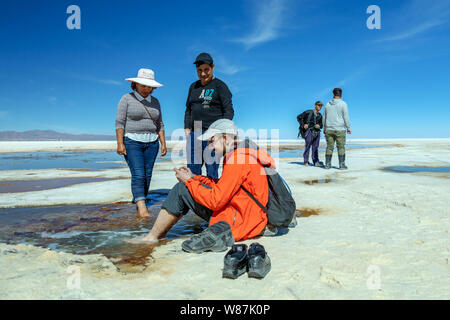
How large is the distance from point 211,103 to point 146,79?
0.94 meters

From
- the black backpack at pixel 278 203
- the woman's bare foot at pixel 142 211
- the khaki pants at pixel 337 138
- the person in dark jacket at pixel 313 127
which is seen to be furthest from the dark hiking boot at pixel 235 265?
the person in dark jacket at pixel 313 127

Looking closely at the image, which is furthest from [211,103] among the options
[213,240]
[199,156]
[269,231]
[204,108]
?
[213,240]

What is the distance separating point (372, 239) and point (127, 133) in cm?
327

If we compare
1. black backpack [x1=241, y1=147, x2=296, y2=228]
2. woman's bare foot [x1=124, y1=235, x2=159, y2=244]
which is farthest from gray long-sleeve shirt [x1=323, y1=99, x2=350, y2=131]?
woman's bare foot [x1=124, y1=235, x2=159, y2=244]

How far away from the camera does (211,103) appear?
4.12 m

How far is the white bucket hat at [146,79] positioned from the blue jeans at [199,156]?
→ 0.85 meters

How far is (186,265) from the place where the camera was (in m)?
2.30

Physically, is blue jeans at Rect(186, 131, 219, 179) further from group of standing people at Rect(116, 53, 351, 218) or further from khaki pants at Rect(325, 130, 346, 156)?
khaki pants at Rect(325, 130, 346, 156)

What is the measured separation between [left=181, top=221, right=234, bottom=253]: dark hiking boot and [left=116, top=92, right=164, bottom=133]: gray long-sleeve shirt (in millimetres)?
2192

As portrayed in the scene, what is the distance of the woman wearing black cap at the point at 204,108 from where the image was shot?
3.98 meters

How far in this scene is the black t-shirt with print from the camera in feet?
13.3

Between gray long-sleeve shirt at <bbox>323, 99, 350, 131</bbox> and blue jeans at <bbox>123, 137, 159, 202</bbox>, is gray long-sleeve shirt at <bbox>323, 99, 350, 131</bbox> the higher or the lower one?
the higher one
